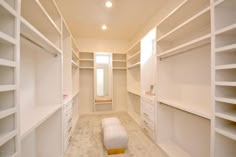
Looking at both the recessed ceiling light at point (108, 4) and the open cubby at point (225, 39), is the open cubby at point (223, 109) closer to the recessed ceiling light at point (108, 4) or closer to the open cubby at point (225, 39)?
the open cubby at point (225, 39)

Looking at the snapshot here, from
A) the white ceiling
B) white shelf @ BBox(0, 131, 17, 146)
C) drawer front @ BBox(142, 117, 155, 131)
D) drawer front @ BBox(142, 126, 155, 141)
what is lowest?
drawer front @ BBox(142, 126, 155, 141)

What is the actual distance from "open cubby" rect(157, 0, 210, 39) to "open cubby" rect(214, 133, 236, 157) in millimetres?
1572

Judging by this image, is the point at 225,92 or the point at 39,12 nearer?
the point at 225,92

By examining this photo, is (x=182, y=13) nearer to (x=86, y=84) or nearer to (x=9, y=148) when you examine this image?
(x=9, y=148)

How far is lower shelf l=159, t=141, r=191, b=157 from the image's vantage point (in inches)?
85.0

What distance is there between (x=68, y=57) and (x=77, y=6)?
111 centimetres

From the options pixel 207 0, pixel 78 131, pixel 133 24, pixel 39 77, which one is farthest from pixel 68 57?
pixel 207 0

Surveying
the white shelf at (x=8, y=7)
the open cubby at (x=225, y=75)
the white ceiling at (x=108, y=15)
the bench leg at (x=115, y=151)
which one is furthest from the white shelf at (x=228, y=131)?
the white ceiling at (x=108, y=15)

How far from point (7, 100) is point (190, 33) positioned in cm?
240

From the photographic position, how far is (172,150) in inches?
89.5

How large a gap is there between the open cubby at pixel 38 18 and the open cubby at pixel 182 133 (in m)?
2.21

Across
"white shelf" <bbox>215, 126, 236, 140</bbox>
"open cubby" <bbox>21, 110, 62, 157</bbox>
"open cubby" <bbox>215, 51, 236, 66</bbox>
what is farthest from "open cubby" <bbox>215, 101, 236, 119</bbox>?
"open cubby" <bbox>21, 110, 62, 157</bbox>

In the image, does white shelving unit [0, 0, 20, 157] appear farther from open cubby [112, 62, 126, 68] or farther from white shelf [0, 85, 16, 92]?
open cubby [112, 62, 126, 68]

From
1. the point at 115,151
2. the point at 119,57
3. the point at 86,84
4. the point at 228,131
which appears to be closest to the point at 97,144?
the point at 115,151
